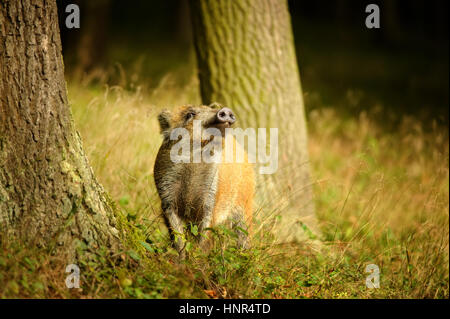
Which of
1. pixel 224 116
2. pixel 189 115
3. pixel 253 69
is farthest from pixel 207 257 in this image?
pixel 253 69

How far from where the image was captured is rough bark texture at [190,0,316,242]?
5078 mm

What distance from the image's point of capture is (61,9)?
7.30 m

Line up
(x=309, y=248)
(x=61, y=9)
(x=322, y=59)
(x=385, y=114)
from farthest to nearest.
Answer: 1. (x=322, y=59)
2. (x=385, y=114)
3. (x=61, y=9)
4. (x=309, y=248)

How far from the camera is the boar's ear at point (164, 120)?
4121 mm

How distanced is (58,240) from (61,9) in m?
5.45

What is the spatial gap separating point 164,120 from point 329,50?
17289 mm

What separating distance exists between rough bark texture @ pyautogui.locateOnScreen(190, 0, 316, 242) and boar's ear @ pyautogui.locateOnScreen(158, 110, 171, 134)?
113 cm

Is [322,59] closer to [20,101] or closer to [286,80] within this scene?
[286,80]

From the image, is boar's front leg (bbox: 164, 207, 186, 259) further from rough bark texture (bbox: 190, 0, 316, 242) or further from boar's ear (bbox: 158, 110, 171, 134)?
rough bark texture (bbox: 190, 0, 316, 242)

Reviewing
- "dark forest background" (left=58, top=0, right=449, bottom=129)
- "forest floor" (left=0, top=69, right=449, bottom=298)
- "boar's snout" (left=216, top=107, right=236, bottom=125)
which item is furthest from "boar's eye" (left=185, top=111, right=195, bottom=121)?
"dark forest background" (left=58, top=0, right=449, bottom=129)

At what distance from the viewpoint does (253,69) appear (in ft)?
16.8

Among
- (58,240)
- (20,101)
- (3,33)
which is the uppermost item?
(3,33)

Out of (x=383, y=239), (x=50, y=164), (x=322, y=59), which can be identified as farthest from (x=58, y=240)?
(x=322, y=59)

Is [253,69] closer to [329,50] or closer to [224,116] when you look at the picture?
[224,116]
